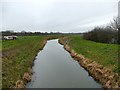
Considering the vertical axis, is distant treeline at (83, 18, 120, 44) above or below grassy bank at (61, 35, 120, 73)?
above

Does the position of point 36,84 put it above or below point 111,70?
below

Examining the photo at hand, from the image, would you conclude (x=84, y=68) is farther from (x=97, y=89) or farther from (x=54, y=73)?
(x=97, y=89)

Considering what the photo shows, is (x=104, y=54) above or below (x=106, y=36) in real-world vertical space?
below

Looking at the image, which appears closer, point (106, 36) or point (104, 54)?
point (104, 54)

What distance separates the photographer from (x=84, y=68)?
23.9 meters

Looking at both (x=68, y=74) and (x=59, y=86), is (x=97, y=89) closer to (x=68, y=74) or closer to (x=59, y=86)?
(x=59, y=86)

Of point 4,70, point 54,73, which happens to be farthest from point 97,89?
point 4,70

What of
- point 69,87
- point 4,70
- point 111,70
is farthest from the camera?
point 4,70

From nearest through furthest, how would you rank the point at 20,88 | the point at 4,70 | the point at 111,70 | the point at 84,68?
the point at 20,88 → the point at 111,70 → the point at 4,70 → the point at 84,68

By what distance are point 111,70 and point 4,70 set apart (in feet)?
30.0

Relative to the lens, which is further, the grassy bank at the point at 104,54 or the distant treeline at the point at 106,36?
the distant treeline at the point at 106,36

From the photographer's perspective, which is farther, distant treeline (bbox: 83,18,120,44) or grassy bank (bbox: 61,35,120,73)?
distant treeline (bbox: 83,18,120,44)

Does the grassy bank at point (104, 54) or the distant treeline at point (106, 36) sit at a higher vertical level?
the distant treeline at point (106, 36)

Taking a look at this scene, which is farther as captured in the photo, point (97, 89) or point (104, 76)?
point (104, 76)
